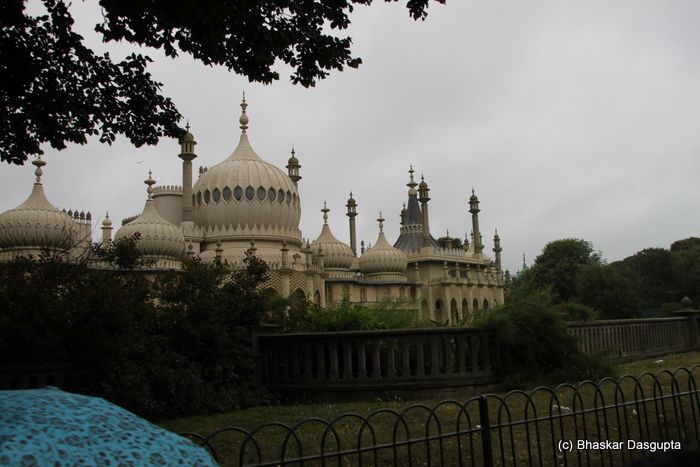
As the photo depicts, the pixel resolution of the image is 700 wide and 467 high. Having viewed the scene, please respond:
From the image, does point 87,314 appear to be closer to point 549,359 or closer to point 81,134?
point 81,134

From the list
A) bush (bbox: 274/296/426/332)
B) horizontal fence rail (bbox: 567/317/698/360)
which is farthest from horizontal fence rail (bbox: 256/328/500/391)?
horizontal fence rail (bbox: 567/317/698/360)

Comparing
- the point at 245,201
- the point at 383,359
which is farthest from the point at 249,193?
the point at 383,359

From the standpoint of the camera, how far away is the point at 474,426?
22.8ft

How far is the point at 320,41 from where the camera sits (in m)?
7.25

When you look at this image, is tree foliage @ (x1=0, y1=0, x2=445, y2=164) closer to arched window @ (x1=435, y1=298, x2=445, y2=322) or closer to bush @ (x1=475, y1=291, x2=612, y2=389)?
bush @ (x1=475, y1=291, x2=612, y2=389)

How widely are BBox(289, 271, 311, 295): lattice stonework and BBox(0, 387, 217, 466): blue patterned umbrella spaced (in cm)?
2371

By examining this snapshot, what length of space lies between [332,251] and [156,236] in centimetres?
1294

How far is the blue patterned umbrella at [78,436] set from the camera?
2025mm

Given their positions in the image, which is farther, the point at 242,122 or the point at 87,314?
the point at 242,122

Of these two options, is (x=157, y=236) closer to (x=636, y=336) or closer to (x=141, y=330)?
(x=141, y=330)

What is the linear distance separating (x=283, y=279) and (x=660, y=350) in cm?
1448

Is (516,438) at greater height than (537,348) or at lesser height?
lesser

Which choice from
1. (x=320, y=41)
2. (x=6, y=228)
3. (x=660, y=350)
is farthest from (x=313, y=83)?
(x=6, y=228)

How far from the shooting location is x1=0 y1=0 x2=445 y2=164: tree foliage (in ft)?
22.0
